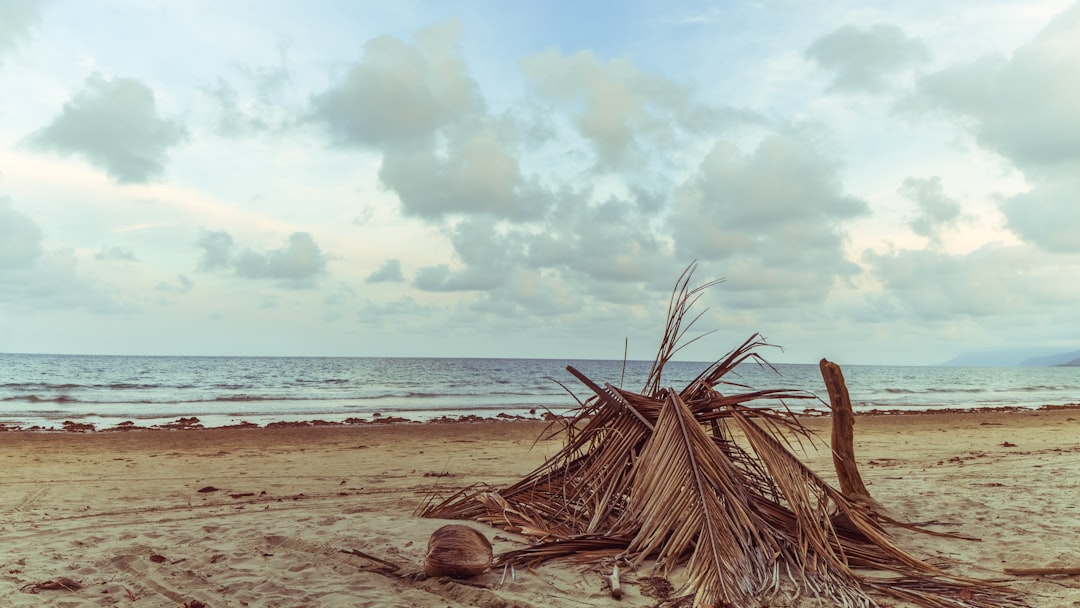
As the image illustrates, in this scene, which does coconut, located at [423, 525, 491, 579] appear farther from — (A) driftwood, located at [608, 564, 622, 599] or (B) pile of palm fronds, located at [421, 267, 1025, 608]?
(A) driftwood, located at [608, 564, 622, 599]

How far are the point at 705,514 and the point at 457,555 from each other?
1.46 metres

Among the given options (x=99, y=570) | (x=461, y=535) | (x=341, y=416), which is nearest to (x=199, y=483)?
(x=99, y=570)

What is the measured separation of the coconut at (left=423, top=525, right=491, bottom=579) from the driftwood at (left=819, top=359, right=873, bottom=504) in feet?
10.4

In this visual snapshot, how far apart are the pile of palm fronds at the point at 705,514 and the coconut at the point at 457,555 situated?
0.85 feet

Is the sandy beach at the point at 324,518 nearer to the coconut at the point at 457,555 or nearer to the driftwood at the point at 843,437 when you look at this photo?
the coconut at the point at 457,555

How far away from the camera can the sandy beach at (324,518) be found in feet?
12.3

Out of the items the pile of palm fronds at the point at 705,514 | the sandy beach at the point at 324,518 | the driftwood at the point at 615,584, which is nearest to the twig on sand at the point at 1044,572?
the sandy beach at the point at 324,518

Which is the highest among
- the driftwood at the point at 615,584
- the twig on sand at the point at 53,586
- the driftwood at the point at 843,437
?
the driftwood at the point at 843,437

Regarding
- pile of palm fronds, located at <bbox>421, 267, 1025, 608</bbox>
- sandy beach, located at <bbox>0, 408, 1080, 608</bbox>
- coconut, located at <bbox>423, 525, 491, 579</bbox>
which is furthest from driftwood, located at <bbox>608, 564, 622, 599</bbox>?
coconut, located at <bbox>423, 525, 491, 579</bbox>

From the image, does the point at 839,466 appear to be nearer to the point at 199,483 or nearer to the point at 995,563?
the point at 995,563

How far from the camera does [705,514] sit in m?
3.77

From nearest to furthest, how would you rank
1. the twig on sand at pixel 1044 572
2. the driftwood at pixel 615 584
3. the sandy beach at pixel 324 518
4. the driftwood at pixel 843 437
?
the driftwood at pixel 615 584 → the sandy beach at pixel 324 518 → the twig on sand at pixel 1044 572 → the driftwood at pixel 843 437

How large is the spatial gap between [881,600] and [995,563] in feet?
4.62

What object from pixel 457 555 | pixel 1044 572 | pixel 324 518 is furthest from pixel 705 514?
pixel 324 518
